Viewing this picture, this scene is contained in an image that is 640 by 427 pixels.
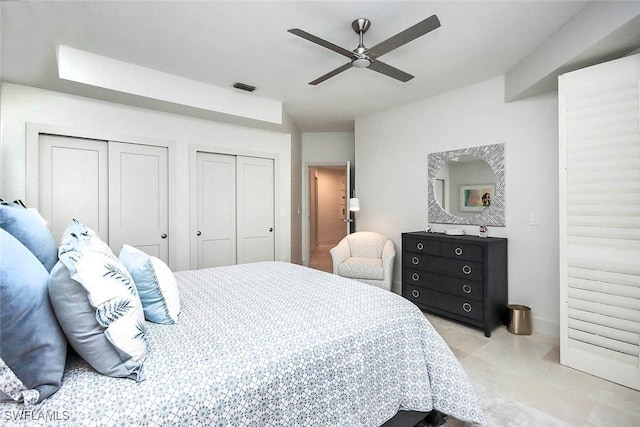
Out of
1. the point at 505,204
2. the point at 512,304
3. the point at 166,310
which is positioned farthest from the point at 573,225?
the point at 166,310

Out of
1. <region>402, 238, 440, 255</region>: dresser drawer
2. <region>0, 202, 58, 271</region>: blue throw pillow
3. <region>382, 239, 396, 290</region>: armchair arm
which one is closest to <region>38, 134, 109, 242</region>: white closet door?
<region>0, 202, 58, 271</region>: blue throw pillow

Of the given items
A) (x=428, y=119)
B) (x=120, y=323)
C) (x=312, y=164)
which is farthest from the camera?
(x=312, y=164)

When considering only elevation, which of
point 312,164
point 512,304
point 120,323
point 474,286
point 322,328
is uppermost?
point 312,164

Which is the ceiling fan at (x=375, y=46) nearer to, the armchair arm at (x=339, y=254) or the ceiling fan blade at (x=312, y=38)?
the ceiling fan blade at (x=312, y=38)

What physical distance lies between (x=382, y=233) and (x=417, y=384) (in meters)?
3.08

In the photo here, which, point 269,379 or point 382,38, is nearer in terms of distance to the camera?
point 269,379

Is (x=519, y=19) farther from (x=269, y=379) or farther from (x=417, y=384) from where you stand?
(x=269, y=379)

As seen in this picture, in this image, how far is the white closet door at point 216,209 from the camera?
3.86 metres

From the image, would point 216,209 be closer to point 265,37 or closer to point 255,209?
point 255,209

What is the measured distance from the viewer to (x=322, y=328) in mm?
1276

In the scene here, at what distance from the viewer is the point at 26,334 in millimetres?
810

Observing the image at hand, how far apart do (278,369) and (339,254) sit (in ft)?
9.94

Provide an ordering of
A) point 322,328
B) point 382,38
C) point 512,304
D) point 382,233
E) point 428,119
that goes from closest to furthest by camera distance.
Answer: point 322,328 → point 382,38 → point 512,304 → point 428,119 → point 382,233

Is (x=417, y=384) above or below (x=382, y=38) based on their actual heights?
below
